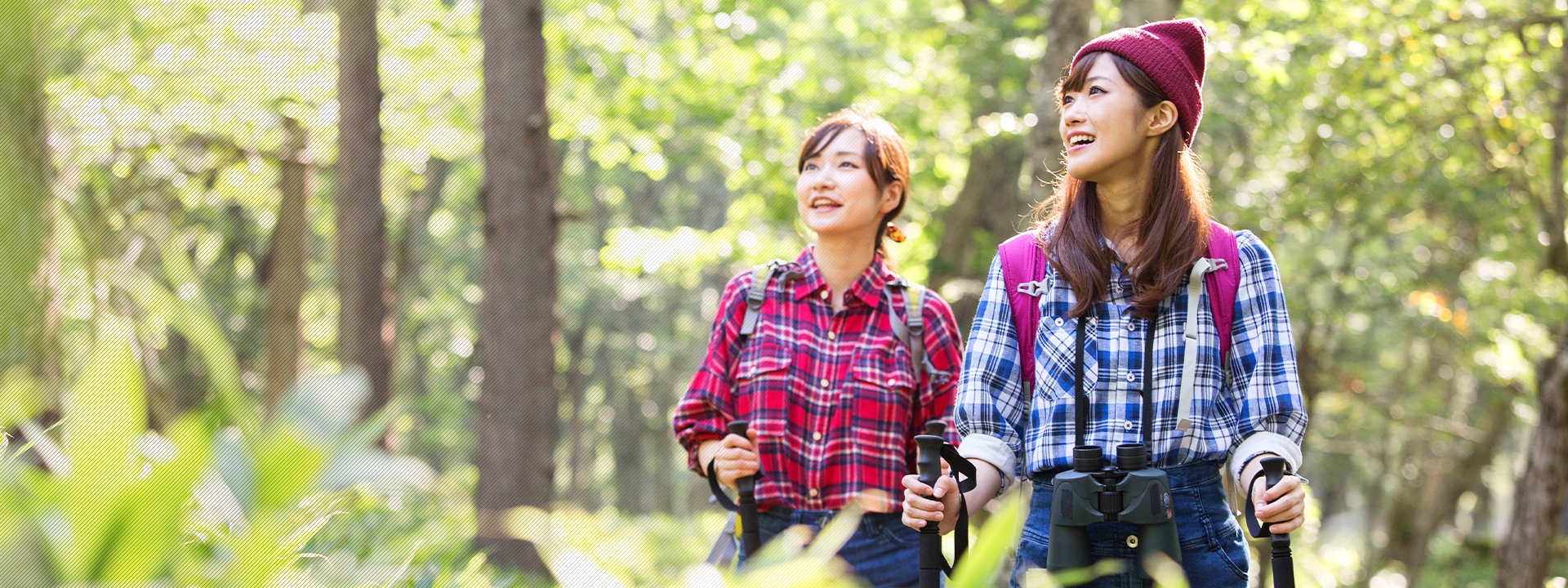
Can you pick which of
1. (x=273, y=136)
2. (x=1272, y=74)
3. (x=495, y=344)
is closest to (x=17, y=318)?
(x=495, y=344)

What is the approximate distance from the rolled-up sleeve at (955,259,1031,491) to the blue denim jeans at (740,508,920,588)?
548 millimetres

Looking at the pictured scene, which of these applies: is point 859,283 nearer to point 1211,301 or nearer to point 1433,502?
point 1211,301

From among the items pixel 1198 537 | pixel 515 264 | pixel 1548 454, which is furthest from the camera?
pixel 1548 454

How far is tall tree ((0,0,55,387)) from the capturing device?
88cm

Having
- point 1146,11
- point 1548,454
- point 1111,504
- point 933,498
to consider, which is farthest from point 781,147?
point 1111,504

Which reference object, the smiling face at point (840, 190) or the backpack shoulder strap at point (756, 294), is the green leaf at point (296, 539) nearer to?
the backpack shoulder strap at point (756, 294)

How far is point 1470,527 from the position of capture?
29609 millimetres

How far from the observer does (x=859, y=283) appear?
128 inches

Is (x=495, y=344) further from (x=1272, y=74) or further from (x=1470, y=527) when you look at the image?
(x=1470, y=527)

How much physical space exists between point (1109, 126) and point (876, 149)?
909mm

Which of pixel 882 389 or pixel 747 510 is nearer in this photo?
pixel 747 510

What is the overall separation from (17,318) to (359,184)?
24.5ft

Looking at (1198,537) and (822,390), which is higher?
(822,390)

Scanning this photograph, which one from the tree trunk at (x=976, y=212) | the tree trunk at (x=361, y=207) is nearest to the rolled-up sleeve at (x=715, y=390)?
the tree trunk at (x=361, y=207)
